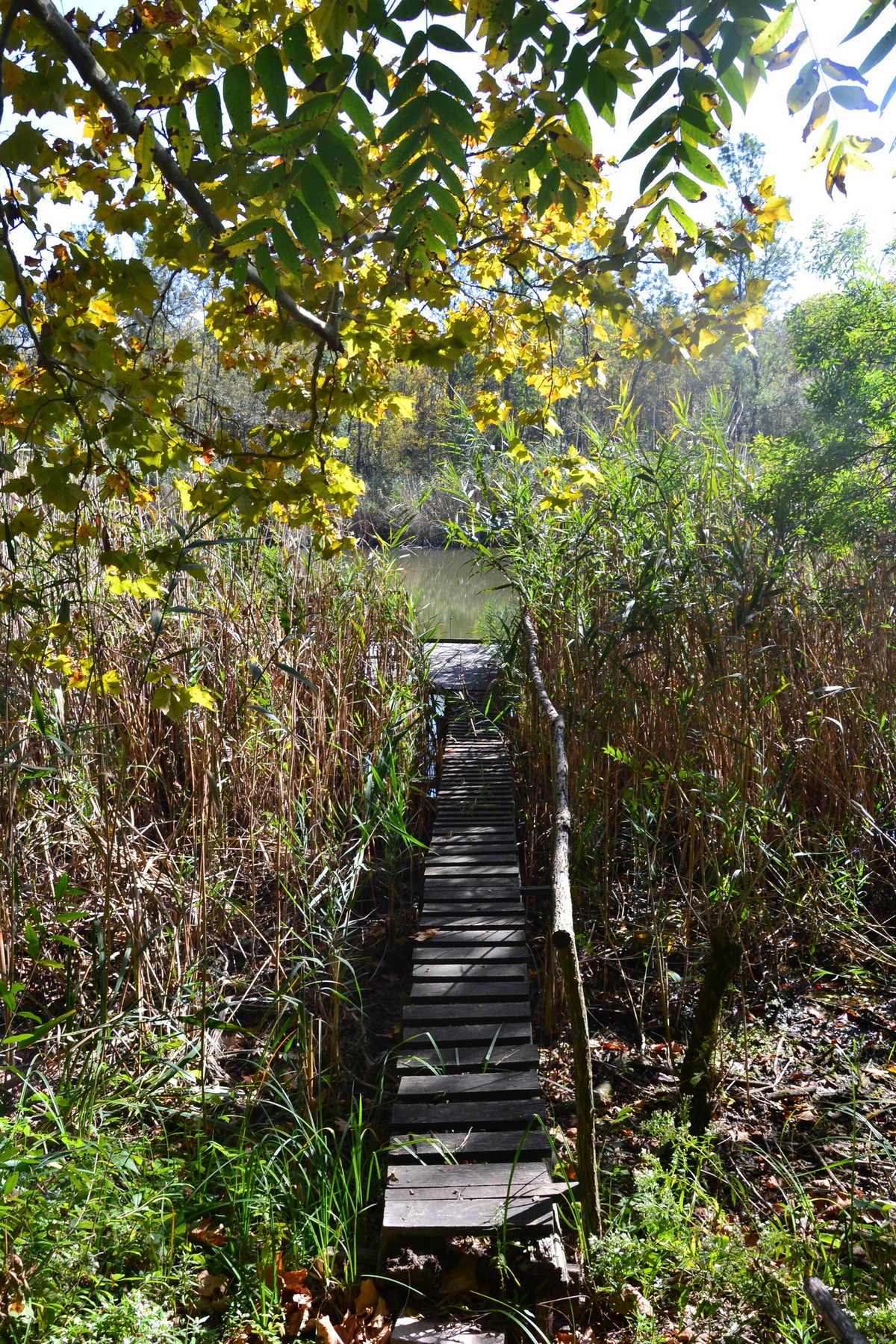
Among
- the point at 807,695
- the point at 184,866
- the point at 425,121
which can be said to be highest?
the point at 425,121

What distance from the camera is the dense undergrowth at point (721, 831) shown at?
2338 millimetres

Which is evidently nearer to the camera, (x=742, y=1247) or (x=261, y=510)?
(x=742, y=1247)

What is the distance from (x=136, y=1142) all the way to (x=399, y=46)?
2361 mm

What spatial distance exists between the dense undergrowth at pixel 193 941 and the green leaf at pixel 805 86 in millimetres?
1515

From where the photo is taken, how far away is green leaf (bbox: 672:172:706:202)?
5.24 ft

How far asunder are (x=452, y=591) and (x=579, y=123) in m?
11.0

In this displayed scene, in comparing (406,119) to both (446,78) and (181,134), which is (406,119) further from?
(181,134)

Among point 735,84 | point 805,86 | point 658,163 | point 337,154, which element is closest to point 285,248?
point 337,154

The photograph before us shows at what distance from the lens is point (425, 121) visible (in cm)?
143

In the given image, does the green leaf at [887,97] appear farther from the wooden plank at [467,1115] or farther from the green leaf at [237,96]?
the wooden plank at [467,1115]

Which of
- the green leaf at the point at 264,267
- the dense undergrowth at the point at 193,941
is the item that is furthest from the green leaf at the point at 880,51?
the dense undergrowth at the point at 193,941

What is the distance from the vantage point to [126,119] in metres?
2.06

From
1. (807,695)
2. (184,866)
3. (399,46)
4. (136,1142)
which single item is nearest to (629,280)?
(399,46)

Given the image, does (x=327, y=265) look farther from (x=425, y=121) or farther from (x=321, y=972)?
(x=321, y=972)
